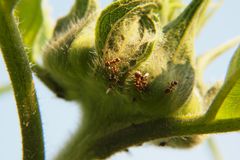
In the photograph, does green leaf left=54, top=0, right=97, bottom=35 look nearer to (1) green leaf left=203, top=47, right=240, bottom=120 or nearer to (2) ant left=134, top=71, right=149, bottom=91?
(2) ant left=134, top=71, right=149, bottom=91

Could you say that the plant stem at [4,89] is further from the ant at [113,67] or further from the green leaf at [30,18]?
the ant at [113,67]

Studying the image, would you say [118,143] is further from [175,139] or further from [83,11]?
[83,11]

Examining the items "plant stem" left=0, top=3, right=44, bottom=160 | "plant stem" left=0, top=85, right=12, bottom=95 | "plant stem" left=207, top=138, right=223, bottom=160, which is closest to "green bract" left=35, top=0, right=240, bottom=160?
"plant stem" left=0, top=3, right=44, bottom=160

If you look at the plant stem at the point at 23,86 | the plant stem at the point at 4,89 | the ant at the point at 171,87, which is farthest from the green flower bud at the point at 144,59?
the plant stem at the point at 4,89

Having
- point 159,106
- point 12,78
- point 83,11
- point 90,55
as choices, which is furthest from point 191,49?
point 12,78

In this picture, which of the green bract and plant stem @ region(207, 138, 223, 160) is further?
plant stem @ region(207, 138, 223, 160)

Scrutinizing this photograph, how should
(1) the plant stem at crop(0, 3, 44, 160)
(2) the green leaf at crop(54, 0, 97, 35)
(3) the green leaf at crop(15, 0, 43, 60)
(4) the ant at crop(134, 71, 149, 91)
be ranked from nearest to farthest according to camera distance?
(1) the plant stem at crop(0, 3, 44, 160) → (4) the ant at crop(134, 71, 149, 91) → (2) the green leaf at crop(54, 0, 97, 35) → (3) the green leaf at crop(15, 0, 43, 60)

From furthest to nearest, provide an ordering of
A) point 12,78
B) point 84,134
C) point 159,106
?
point 84,134 → point 159,106 → point 12,78

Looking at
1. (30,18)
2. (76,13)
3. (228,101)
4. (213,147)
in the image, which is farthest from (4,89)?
(228,101)
